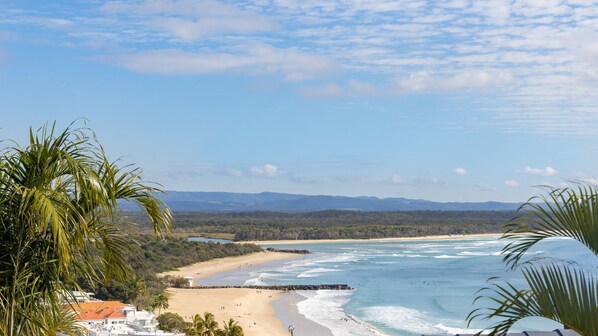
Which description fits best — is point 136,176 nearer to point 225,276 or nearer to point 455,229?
point 225,276

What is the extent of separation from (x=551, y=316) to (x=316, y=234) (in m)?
124

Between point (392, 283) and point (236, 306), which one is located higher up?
point (392, 283)

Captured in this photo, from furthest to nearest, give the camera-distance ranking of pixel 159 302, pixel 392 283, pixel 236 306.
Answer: pixel 392 283 → pixel 236 306 → pixel 159 302

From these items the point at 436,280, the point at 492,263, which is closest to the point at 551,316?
the point at 436,280

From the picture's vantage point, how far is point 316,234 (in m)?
126

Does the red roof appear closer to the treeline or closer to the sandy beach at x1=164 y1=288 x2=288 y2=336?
the treeline

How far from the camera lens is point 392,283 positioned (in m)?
58.6

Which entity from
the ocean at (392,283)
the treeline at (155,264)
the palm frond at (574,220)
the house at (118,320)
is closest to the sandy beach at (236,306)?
the treeline at (155,264)

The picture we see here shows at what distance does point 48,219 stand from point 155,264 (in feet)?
209

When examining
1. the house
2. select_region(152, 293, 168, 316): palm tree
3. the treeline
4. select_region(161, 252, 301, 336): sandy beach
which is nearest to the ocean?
select_region(161, 252, 301, 336): sandy beach

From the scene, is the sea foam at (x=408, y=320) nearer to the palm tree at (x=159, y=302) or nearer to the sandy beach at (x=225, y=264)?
the palm tree at (x=159, y=302)

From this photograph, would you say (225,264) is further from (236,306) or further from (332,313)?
(332,313)

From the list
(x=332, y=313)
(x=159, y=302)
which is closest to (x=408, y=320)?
(x=332, y=313)

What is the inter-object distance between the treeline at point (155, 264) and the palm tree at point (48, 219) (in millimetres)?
28466
